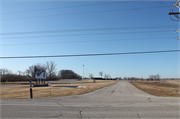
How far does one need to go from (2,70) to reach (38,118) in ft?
571

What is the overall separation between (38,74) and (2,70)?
156 m

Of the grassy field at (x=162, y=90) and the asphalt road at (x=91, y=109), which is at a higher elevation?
the asphalt road at (x=91, y=109)

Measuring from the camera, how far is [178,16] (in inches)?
592

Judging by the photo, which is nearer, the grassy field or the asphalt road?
the asphalt road

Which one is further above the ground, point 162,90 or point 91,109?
point 91,109

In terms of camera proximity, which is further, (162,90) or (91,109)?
(162,90)

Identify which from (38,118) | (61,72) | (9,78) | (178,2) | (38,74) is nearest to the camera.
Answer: (38,118)

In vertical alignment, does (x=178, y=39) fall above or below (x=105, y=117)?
above

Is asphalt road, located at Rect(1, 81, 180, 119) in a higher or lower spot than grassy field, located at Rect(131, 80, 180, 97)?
higher

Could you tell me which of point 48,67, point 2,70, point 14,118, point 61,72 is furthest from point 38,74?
point 2,70

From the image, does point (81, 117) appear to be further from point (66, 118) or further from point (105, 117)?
point (105, 117)

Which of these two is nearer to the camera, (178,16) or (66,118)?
(66,118)

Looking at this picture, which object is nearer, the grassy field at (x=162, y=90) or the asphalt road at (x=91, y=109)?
the asphalt road at (x=91, y=109)

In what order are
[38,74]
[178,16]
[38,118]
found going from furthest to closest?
[38,74] → [178,16] → [38,118]
